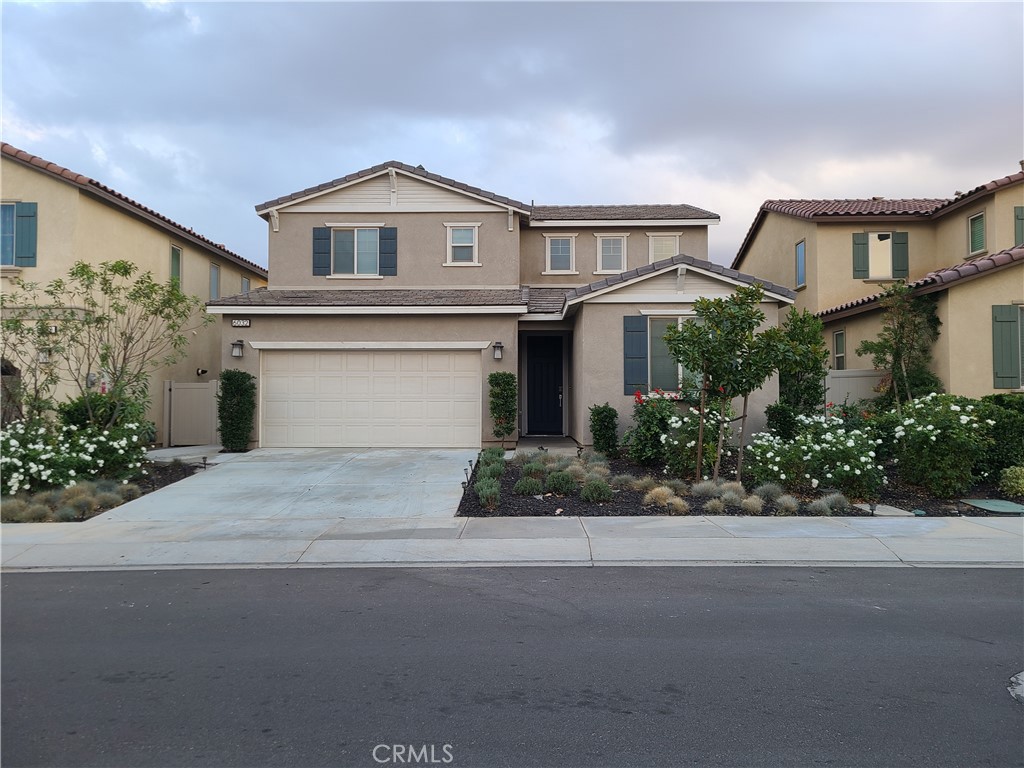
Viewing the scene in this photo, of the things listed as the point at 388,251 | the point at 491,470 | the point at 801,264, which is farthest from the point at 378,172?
the point at 801,264

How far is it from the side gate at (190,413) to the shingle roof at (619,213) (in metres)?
9.63

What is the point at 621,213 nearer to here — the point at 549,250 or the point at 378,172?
the point at 549,250

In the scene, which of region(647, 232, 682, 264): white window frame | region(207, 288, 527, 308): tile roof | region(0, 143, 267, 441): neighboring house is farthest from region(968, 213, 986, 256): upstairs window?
region(0, 143, 267, 441): neighboring house

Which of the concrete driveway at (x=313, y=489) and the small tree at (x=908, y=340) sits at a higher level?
the small tree at (x=908, y=340)

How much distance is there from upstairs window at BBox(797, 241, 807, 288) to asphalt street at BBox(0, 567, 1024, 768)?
15.7m

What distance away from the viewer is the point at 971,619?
230 inches

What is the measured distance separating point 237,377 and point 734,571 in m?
12.2

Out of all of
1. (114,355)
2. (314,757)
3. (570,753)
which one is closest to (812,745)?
(570,753)

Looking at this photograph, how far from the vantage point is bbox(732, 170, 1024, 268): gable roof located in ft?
58.8

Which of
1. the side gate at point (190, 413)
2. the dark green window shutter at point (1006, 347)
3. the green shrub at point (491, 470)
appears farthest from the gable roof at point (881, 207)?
the side gate at point (190, 413)

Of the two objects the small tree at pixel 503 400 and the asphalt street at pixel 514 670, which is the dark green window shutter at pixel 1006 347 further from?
the small tree at pixel 503 400

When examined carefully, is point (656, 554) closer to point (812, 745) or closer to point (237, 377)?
point (812, 745)

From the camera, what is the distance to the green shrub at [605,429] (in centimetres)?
1464

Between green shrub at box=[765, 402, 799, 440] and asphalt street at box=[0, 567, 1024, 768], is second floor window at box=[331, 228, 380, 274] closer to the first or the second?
green shrub at box=[765, 402, 799, 440]
